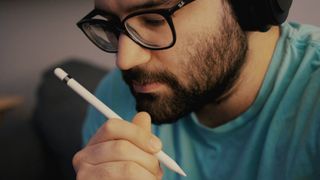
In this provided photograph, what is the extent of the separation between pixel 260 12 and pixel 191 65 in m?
0.16

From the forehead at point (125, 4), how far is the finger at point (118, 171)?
0.28 meters

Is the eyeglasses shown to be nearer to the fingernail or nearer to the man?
the man

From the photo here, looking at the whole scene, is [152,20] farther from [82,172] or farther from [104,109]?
[82,172]

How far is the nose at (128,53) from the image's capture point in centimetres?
77

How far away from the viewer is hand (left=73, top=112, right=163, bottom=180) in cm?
67

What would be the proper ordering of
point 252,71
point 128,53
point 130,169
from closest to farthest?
point 130,169 < point 128,53 < point 252,71

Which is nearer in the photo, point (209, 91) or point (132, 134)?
point (132, 134)

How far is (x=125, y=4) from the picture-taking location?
74cm

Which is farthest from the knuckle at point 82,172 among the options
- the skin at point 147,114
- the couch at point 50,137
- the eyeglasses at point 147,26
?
the couch at point 50,137

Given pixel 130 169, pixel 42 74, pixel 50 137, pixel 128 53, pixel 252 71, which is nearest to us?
pixel 130 169

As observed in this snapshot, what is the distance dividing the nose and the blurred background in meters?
0.71

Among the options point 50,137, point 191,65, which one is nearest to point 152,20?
point 191,65

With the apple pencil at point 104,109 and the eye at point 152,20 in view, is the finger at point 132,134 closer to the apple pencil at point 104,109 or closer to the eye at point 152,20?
the apple pencil at point 104,109

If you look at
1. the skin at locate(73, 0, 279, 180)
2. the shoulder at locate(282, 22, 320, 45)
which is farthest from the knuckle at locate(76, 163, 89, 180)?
the shoulder at locate(282, 22, 320, 45)
